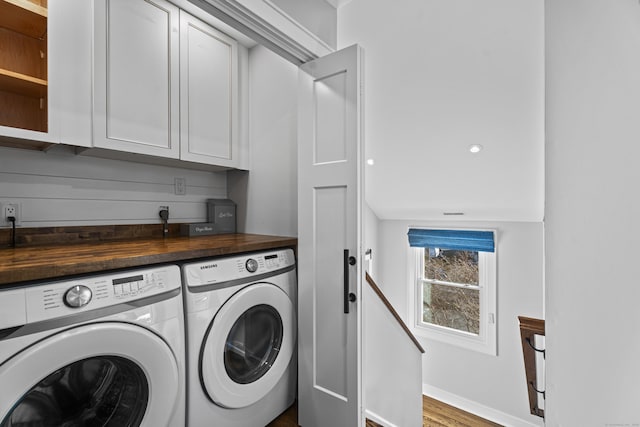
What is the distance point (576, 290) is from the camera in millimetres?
241

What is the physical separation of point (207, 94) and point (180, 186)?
0.65m

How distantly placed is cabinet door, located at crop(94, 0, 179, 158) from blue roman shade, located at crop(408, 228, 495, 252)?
135 inches

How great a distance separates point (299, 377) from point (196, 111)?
1705mm

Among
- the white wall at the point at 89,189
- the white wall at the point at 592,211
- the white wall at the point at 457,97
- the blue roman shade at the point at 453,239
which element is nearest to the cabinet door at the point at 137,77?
the white wall at the point at 89,189

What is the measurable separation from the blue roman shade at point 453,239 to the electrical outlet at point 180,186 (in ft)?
10.5

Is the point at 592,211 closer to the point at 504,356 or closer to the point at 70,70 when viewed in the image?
the point at 70,70

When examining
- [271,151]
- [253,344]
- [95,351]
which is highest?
[271,151]

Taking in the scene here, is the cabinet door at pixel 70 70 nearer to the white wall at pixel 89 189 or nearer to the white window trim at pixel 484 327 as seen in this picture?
the white wall at pixel 89 189

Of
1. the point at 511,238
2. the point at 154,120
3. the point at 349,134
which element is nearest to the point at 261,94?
the point at 154,120

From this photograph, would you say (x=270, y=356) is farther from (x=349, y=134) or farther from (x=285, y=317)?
(x=349, y=134)

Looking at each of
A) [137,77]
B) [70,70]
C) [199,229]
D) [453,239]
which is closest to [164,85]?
[137,77]

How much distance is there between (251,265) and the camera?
1.56 m

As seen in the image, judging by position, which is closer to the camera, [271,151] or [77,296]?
[77,296]

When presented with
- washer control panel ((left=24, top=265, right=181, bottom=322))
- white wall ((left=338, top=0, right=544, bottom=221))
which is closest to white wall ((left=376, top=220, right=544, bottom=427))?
white wall ((left=338, top=0, right=544, bottom=221))
